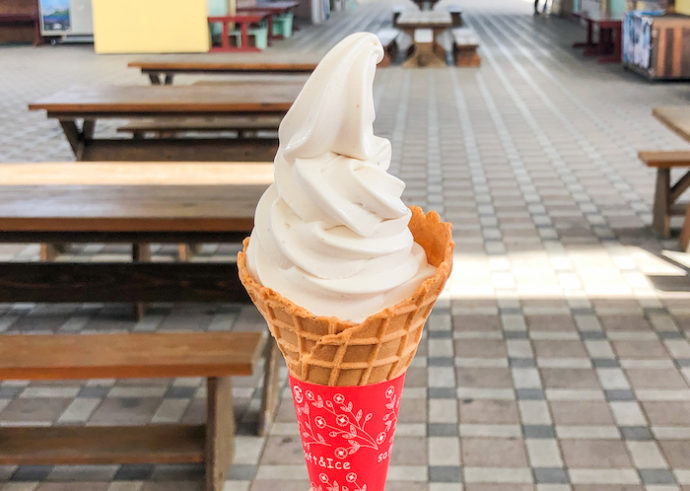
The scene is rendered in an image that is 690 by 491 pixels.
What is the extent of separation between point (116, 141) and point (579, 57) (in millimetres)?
9847

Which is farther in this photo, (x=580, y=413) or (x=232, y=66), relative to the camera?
(x=232, y=66)

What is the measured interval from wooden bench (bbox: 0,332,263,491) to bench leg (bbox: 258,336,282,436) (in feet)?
0.87

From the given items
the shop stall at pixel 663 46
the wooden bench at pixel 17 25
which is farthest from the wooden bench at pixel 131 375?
the wooden bench at pixel 17 25

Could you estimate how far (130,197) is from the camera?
346 cm

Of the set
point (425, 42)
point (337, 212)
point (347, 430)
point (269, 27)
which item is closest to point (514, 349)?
point (347, 430)

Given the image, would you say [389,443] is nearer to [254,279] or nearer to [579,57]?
[254,279]

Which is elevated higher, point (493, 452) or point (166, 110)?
point (166, 110)

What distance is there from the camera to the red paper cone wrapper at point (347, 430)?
1720 mm

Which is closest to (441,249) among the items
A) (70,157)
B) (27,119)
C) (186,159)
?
(186,159)

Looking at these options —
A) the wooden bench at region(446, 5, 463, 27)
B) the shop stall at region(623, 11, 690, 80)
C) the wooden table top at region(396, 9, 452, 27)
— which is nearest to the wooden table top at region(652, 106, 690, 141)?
the shop stall at region(623, 11, 690, 80)

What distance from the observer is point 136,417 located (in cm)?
326

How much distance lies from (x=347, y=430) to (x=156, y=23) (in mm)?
14372

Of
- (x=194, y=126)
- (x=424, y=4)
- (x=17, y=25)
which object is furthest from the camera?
(x=424, y=4)

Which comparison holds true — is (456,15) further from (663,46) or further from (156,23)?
(663,46)
